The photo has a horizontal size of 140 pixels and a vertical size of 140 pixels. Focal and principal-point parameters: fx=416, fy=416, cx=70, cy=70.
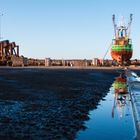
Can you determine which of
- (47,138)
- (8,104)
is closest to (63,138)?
(47,138)

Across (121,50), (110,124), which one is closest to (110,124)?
(110,124)

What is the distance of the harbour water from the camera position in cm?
1219

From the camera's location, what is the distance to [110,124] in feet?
47.5

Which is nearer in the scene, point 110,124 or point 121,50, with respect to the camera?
point 110,124

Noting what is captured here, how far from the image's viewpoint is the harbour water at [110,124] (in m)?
12.2

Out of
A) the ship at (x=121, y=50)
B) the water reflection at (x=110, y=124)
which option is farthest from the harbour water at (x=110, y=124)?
the ship at (x=121, y=50)

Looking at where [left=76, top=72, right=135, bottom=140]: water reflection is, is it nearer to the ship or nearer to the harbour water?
the harbour water

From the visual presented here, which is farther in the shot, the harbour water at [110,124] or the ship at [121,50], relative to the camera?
the ship at [121,50]

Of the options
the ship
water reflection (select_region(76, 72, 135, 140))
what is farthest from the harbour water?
the ship

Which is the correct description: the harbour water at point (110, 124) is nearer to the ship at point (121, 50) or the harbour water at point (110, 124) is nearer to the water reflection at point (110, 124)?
the water reflection at point (110, 124)

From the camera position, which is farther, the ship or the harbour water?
the ship

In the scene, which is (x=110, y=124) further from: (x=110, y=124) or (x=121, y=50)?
(x=121, y=50)

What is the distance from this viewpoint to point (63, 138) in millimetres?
11680

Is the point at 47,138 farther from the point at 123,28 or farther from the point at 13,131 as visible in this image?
the point at 123,28
